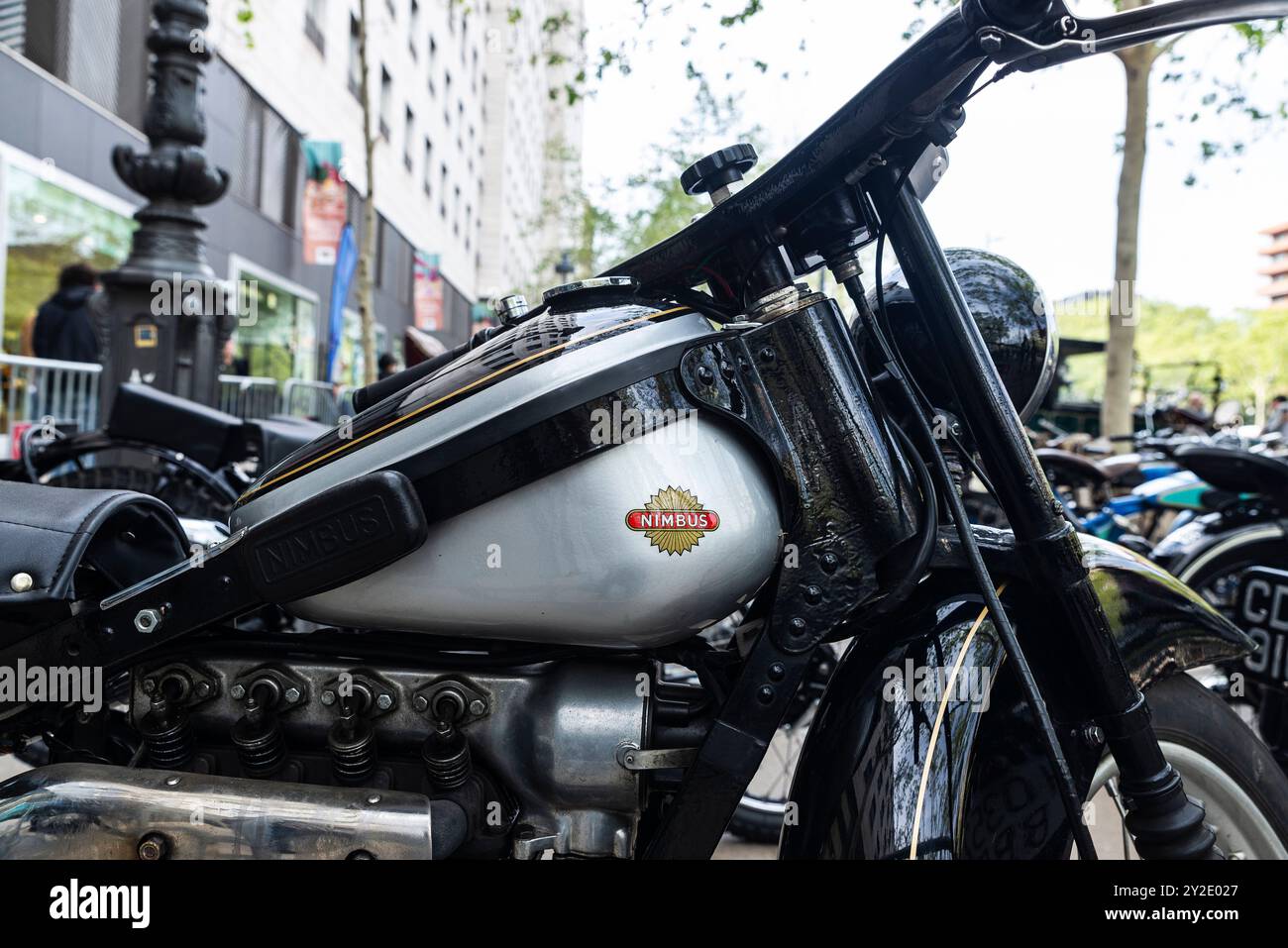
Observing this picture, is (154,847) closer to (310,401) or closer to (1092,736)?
(1092,736)

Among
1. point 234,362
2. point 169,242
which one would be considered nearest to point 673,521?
point 169,242

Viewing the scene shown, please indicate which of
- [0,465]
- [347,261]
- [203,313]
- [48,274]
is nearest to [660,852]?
[0,465]

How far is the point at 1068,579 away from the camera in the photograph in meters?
1.37

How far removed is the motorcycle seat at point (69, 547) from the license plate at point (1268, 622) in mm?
2037

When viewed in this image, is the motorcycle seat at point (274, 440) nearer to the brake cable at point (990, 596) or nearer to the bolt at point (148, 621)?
the bolt at point (148, 621)

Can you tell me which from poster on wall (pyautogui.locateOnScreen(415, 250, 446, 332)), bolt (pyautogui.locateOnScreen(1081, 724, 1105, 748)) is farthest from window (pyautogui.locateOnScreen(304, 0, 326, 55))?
bolt (pyautogui.locateOnScreen(1081, 724, 1105, 748))

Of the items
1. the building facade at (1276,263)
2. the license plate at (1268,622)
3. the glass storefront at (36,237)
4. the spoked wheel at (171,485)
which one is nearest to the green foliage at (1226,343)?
the building facade at (1276,263)

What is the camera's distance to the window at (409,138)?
86.6 ft

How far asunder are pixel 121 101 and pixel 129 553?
38.6 ft

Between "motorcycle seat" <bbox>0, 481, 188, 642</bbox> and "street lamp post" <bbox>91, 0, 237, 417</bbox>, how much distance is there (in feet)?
15.4

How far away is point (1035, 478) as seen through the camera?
4.54 feet

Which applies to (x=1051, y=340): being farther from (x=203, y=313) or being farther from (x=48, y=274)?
(x=48, y=274)

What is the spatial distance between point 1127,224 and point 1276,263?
10044 cm
